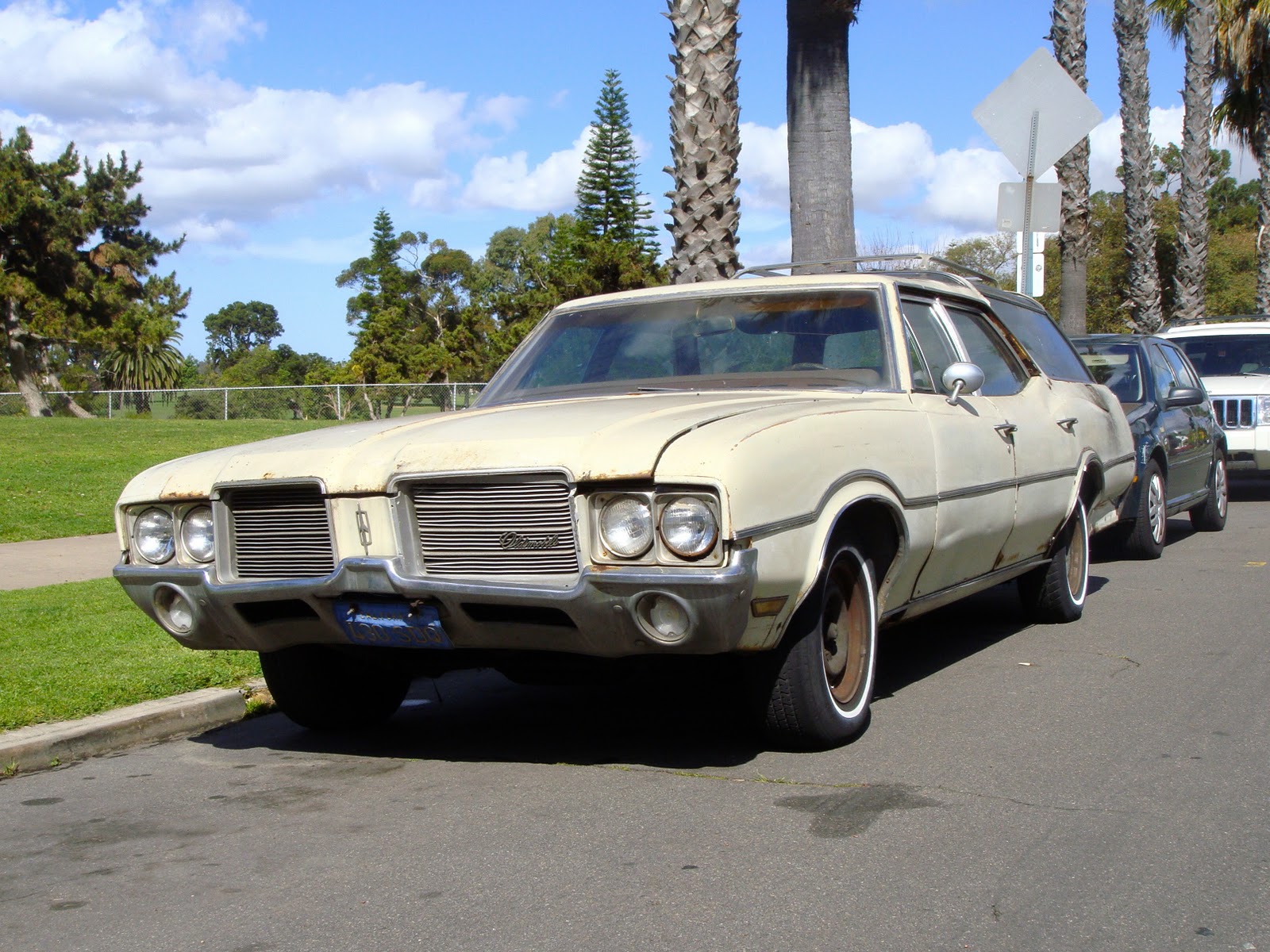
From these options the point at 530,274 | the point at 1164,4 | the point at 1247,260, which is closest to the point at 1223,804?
the point at 1164,4

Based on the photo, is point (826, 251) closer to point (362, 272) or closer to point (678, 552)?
point (678, 552)

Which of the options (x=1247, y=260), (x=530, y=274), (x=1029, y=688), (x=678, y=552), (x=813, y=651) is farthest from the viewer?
(x=530, y=274)

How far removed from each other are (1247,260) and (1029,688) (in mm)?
63471

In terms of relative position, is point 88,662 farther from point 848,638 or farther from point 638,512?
point 848,638

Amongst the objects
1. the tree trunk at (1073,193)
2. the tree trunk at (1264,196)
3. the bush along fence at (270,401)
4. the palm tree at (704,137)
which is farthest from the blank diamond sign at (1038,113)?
the bush along fence at (270,401)

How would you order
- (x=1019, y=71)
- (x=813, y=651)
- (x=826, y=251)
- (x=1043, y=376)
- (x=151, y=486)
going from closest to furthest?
(x=813, y=651), (x=151, y=486), (x=1043, y=376), (x=1019, y=71), (x=826, y=251)

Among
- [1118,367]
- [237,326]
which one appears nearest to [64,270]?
[1118,367]

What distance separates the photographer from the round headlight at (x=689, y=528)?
4.37 m

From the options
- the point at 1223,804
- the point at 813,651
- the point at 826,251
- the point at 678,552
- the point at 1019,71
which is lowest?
the point at 1223,804

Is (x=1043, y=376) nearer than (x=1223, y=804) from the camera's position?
No

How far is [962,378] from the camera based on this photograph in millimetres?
Result: 6016

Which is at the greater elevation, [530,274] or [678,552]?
[530,274]

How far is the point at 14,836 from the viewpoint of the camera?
4543 millimetres

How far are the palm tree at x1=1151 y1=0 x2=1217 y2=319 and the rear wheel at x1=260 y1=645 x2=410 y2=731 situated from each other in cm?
2392
